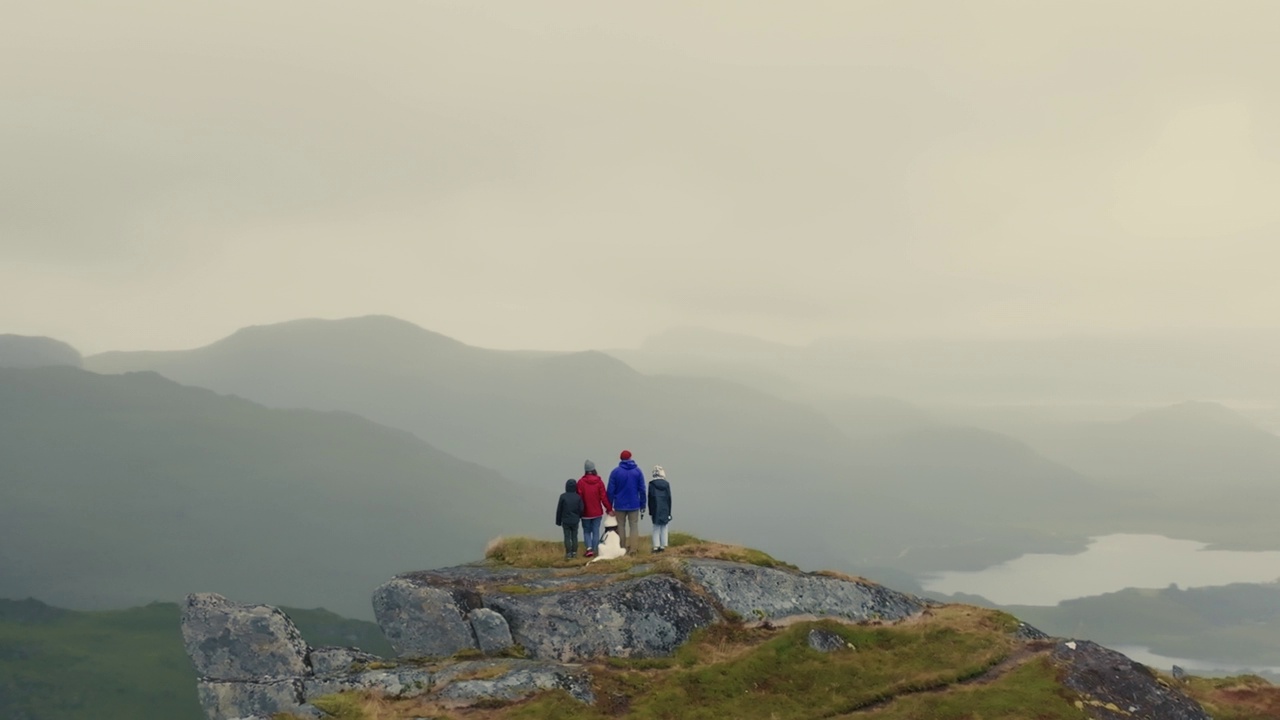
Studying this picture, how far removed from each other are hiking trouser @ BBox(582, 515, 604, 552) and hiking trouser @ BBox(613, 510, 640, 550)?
90 cm

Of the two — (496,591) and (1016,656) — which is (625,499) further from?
(1016,656)

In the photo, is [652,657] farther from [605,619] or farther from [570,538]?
[570,538]

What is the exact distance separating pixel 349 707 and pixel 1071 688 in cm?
2149

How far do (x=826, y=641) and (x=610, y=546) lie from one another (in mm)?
10695

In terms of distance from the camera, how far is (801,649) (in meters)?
29.9

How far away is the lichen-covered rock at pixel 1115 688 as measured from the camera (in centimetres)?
2677

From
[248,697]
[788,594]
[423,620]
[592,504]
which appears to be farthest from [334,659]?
[788,594]

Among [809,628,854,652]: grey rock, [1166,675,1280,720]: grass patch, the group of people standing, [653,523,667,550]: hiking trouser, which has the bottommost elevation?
[1166,675,1280,720]: grass patch

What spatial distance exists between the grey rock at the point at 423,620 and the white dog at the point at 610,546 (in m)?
6.89

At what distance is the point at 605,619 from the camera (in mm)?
31875

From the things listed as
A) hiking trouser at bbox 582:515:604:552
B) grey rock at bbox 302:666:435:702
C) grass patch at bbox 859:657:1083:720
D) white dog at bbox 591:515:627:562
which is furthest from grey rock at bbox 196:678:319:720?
grass patch at bbox 859:657:1083:720

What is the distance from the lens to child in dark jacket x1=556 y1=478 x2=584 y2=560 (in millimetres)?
36500

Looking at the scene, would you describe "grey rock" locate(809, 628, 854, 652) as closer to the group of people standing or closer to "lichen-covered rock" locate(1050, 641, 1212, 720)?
"lichen-covered rock" locate(1050, 641, 1212, 720)

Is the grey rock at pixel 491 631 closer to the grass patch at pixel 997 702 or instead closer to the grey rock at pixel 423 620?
the grey rock at pixel 423 620
